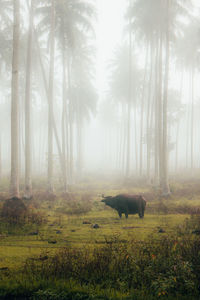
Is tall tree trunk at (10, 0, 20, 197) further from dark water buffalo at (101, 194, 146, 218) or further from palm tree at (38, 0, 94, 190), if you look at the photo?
palm tree at (38, 0, 94, 190)

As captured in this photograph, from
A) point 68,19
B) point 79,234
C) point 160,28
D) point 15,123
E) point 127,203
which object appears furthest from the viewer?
point 68,19

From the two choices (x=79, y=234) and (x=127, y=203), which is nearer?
(x=79, y=234)

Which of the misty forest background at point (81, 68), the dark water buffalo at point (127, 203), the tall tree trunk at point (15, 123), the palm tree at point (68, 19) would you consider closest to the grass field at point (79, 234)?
the dark water buffalo at point (127, 203)

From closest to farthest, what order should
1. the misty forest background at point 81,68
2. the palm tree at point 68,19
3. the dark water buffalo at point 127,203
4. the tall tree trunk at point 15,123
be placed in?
the dark water buffalo at point 127,203
the tall tree trunk at point 15,123
the misty forest background at point 81,68
the palm tree at point 68,19

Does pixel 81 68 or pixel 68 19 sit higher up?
pixel 68 19

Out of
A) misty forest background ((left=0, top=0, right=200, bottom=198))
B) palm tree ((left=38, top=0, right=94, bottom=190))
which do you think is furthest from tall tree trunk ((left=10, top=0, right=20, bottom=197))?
palm tree ((left=38, top=0, right=94, bottom=190))

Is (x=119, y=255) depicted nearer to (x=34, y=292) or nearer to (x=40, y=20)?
(x=34, y=292)

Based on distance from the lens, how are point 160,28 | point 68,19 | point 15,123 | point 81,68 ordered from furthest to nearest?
point 81,68
point 68,19
point 160,28
point 15,123

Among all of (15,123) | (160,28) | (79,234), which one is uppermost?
(160,28)

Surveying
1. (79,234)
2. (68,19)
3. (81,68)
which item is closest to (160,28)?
(68,19)

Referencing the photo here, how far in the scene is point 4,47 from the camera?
15.2 meters

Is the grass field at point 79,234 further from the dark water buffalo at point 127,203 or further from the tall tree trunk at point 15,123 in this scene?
the tall tree trunk at point 15,123

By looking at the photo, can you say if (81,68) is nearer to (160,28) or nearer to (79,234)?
(160,28)

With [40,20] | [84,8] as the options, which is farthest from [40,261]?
[84,8]
